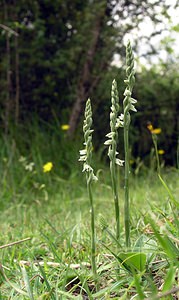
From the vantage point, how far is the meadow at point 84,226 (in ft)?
3.87

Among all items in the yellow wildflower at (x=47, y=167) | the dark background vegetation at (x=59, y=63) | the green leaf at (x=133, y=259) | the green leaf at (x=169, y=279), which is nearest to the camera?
the green leaf at (x=169, y=279)

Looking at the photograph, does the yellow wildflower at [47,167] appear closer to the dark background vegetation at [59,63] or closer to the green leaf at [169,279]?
the dark background vegetation at [59,63]

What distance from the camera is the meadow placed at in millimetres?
1180

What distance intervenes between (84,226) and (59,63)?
3.63 metres

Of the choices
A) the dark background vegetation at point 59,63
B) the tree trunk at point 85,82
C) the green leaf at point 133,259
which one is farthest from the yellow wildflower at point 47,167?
the green leaf at point 133,259

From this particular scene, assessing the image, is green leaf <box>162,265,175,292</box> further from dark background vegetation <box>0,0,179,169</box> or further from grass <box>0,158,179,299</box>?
dark background vegetation <box>0,0,179,169</box>

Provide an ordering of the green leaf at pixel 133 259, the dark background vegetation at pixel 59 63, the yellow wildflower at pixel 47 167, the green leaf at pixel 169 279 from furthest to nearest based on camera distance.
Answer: the dark background vegetation at pixel 59 63, the yellow wildflower at pixel 47 167, the green leaf at pixel 133 259, the green leaf at pixel 169 279

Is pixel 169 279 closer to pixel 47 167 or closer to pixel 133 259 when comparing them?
pixel 133 259

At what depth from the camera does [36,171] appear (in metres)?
4.50

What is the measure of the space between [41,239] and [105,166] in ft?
10.2

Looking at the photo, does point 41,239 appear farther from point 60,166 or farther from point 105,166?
point 105,166

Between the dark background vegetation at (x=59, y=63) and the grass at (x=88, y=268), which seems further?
the dark background vegetation at (x=59, y=63)

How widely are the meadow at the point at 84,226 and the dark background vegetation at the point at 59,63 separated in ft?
0.74

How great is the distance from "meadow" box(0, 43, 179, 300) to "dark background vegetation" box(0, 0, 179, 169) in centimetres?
23
